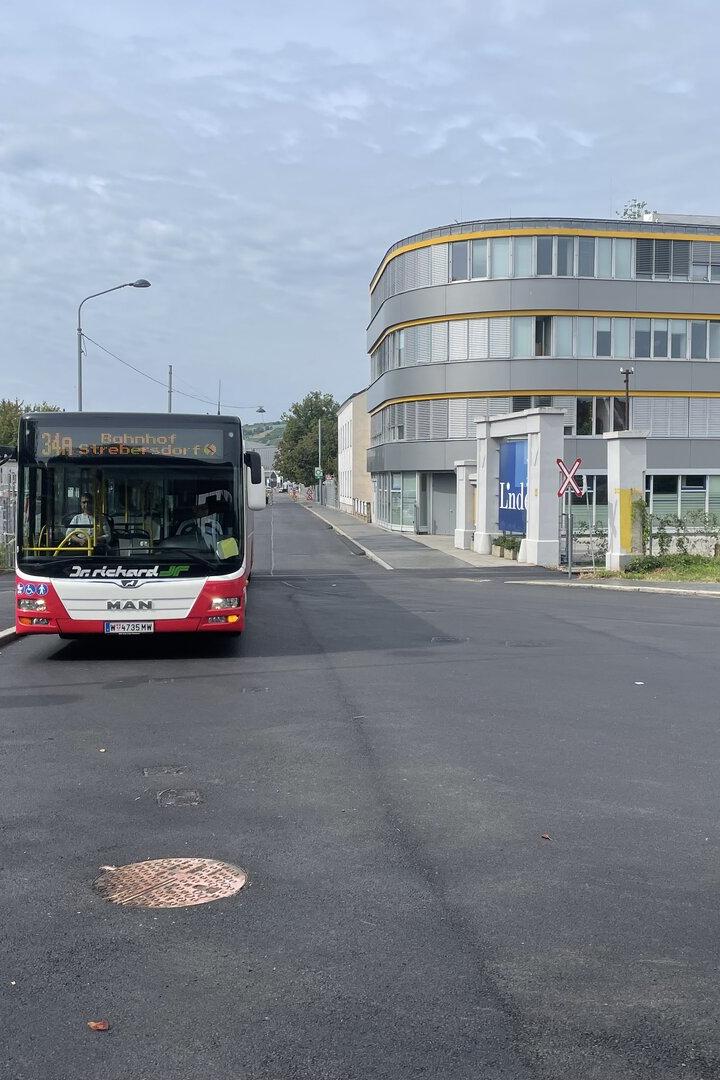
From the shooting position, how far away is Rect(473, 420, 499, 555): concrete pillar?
34.9 meters

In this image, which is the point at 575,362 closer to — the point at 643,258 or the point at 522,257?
the point at 522,257

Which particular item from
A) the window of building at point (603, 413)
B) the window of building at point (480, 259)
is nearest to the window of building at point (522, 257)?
the window of building at point (480, 259)

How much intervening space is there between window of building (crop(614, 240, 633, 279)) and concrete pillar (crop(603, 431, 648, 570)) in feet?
76.6

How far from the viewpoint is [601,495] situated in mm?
48375

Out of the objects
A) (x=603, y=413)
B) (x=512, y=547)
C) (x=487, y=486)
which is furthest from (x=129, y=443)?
(x=603, y=413)

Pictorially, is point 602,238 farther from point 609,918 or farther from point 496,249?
point 609,918

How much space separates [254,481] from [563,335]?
37.4 m

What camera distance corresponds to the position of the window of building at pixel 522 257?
47344 mm

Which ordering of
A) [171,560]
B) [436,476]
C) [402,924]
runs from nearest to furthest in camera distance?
[402,924] → [171,560] → [436,476]

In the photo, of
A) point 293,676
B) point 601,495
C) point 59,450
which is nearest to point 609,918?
point 293,676

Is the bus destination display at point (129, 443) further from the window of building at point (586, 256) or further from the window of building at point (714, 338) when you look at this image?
the window of building at point (714, 338)

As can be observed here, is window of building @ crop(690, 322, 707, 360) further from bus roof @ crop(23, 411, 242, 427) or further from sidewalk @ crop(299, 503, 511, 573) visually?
bus roof @ crop(23, 411, 242, 427)

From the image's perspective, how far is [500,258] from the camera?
47.7 meters

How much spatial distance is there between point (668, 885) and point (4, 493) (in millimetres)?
23205
